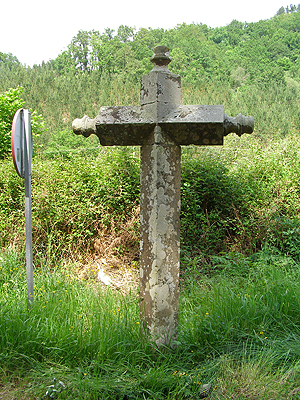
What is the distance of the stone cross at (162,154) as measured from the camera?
259 centimetres

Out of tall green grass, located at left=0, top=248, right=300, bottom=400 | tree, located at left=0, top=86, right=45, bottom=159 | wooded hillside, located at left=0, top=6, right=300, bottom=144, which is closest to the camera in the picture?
tall green grass, located at left=0, top=248, right=300, bottom=400

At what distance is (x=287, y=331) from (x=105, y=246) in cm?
338

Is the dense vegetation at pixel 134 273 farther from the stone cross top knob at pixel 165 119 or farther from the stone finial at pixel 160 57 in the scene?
the stone finial at pixel 160 57

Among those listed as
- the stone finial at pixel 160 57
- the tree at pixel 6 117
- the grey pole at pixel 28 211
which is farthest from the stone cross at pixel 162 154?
the tree at pixel 6 117

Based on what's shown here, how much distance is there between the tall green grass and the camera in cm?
214

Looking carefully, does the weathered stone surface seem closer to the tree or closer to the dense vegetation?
the dense vegetation

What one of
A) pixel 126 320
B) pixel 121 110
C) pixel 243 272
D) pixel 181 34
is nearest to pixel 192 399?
pixel 126 320

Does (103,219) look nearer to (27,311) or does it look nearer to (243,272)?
(243,272)

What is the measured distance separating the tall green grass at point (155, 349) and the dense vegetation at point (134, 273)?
0.01 m

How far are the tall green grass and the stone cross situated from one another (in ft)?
0.80

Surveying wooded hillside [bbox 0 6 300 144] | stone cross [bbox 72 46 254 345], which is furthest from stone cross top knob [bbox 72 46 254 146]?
wooded hillside [bbox 0 6 300 144]

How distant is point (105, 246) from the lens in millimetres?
5500

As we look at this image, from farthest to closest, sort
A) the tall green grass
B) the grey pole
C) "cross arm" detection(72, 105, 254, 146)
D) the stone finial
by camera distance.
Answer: the grey pole, the stone finial, "cross arm" detection(72, 105, 254, 146), the tall green grass

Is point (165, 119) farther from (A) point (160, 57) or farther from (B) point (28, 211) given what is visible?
(B) point (28, 211)
